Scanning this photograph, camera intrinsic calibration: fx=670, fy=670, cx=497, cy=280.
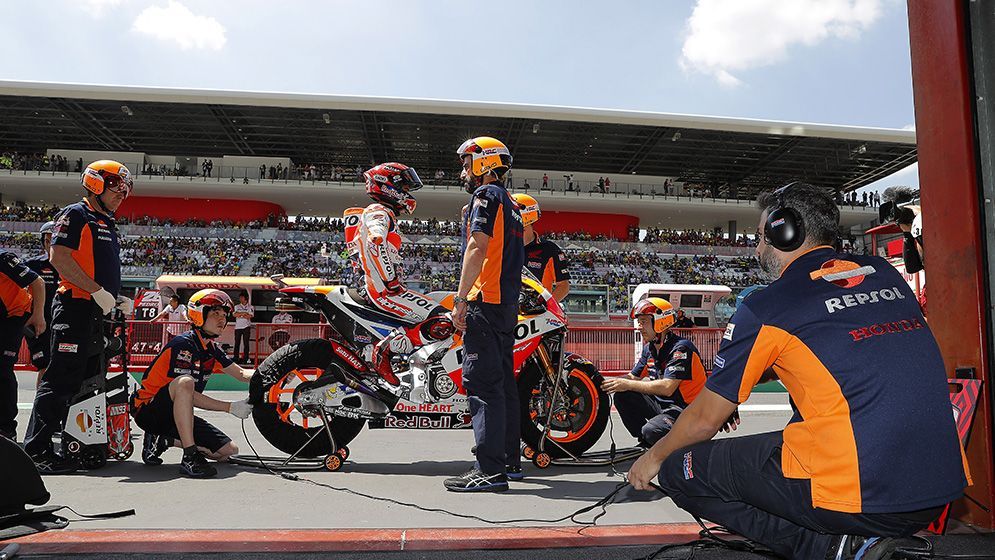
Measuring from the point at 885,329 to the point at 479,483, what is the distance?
96.6 inches

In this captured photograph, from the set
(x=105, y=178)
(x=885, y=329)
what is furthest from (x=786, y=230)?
(x=105, y=178)

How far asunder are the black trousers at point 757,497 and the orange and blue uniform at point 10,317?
A: 188 inches

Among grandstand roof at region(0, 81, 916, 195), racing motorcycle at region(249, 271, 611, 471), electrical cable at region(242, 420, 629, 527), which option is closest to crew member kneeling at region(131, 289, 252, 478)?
racing motorcycle at region(249, 271, 611, 471)

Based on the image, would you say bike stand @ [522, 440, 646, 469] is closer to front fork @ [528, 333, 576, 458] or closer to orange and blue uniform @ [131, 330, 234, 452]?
front fork @ [528, 333, 576, 458]

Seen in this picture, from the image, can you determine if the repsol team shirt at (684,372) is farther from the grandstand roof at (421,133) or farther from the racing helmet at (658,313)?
the grandstand roof at (421,133)

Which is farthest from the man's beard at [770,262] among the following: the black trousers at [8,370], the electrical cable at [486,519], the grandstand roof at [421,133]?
the grandstand roof at [421,133]

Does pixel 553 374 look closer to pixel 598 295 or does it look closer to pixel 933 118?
pixel 933 118

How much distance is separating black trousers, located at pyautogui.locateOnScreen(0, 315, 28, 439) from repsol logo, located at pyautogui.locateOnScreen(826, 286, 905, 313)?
538 cm

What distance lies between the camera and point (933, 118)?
3199mm

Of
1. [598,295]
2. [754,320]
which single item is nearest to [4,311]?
[754,320]

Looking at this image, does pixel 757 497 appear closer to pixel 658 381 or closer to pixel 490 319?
pixel 490 319

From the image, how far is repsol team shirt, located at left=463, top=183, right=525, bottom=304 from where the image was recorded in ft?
13.1

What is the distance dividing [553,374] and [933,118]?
8.74ft

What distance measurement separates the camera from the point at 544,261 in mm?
6270
